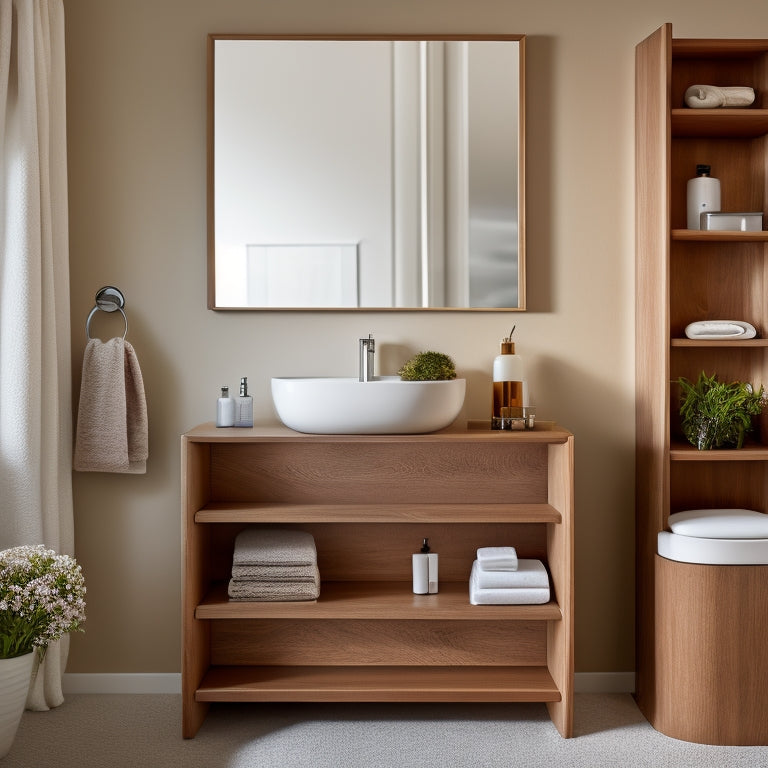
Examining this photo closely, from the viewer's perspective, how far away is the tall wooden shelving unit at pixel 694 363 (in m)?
2.21

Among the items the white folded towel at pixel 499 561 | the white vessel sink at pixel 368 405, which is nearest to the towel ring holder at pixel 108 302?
the white vessel sink at pixel 368 405

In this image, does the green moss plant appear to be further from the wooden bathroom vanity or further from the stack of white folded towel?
the stack of white folded towel

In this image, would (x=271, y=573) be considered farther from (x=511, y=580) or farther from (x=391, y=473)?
(x=511, y=580)

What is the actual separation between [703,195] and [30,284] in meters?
2.03

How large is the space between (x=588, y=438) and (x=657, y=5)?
1404 mm

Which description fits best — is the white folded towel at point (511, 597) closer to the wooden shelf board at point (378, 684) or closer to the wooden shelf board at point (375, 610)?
the wooden shelf board at point (375, 610)

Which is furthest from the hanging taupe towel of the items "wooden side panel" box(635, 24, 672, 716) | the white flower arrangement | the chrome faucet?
"wooden side panel" box(635, 24, 672, 716)

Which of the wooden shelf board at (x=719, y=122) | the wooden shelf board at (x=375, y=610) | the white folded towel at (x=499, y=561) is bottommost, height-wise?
the wooden shelf board at (x=375, y=610)

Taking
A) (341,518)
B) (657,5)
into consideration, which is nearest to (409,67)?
(657,5)

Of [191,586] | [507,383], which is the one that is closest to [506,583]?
[507,383]

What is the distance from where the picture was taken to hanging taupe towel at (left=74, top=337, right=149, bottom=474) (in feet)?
8.09

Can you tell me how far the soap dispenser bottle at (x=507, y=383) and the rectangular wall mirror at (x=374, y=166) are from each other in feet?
0.70

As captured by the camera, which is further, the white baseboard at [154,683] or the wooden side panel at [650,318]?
the white baseboard at [154,683]

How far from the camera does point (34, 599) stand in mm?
2023
